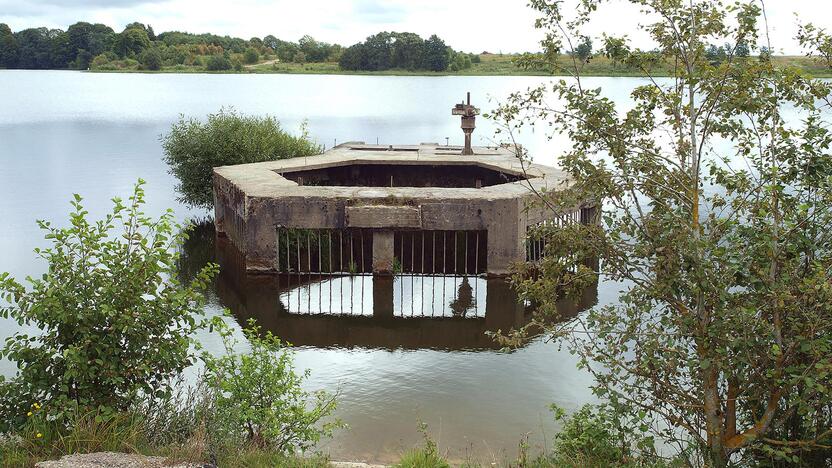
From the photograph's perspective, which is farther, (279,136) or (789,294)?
(279,136)

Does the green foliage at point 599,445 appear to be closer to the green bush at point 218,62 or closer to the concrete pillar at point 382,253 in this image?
the concrete pillar at point 382,253

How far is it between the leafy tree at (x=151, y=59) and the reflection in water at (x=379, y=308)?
11570 centimetres

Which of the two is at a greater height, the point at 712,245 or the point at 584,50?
the point at 584,50

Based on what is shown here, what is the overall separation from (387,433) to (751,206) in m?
4.90

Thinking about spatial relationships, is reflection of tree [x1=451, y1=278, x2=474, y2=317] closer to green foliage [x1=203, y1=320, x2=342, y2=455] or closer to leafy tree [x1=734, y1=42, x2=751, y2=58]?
green foliage [x1=203, y1=320, x2=342, y2=455]

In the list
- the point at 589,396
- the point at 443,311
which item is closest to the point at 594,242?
the point at 589,396

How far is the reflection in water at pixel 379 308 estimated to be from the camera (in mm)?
13719

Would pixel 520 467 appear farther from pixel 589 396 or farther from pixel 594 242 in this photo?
pixel 589 396

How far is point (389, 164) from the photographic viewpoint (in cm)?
2314

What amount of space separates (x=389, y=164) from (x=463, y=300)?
8.03 m

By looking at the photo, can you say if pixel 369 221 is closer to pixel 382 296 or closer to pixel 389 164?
pixel 382 296

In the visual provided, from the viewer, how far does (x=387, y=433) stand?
9.48m

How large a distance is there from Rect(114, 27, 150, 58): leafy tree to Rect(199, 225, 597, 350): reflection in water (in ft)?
358

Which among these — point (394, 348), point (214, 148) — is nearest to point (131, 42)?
point (214, 148)
